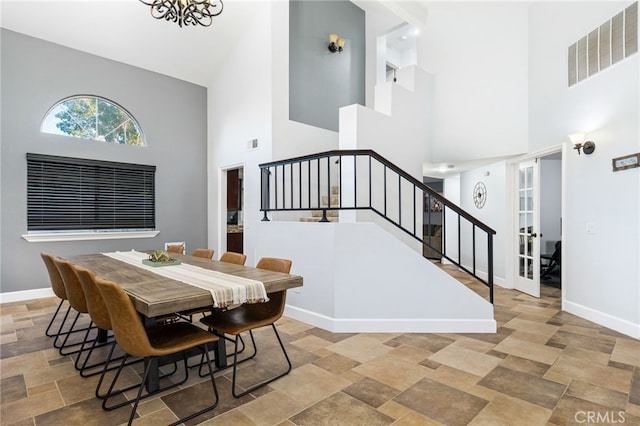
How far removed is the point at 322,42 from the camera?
6305 millimetres

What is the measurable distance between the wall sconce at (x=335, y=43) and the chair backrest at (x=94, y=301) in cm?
567

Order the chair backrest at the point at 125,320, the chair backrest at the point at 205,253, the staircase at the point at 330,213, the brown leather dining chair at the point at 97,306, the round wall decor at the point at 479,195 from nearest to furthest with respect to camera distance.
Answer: the chair backrest at the point at 125,320 < the brown leather dining chair at the point at 97,306 < the chair backrest at the point at 205,253 < the staircase at the point at 330,213 < the round wall decor at the point at 479,195

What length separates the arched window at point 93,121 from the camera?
5184 millimetres

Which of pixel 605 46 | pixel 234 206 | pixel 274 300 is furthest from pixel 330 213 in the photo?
pixel 605 46

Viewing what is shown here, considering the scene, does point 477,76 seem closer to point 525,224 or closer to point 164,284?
point 525,224

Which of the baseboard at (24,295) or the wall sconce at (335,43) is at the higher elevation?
the wall sconce at (335,43)

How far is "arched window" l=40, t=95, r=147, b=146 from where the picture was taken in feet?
17.0

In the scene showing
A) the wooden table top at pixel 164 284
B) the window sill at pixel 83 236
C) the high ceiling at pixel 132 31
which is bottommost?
the wooden table top at pixel 164 284

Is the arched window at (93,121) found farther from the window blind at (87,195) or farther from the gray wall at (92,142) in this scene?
the window blind at (87,195)

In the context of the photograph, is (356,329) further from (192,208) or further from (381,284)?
(192,208)

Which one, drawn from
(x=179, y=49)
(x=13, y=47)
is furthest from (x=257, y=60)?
(x=13, y=47)

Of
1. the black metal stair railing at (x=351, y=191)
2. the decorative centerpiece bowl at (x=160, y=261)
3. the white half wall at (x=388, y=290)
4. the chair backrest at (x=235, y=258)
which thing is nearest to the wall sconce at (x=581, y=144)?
the black metal stair railing at (x=351, y=191)

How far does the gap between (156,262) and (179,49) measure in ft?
14.2

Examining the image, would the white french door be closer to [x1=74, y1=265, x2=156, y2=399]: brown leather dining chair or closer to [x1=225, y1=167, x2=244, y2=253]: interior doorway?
[x1=225, y1=167, x2=244, y2=253]: interior doorway
